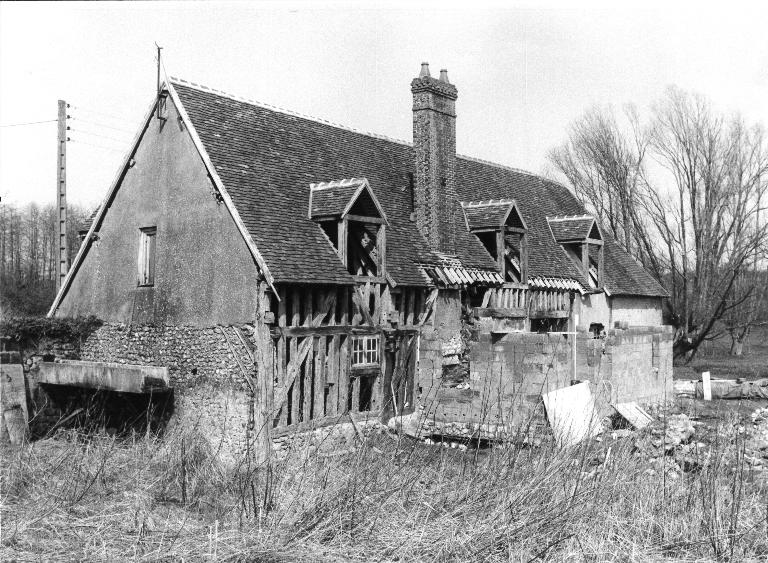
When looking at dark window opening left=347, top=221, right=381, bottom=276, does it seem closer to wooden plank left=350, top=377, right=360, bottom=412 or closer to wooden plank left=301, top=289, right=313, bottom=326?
wooden plank left=301, top=289, right=313, bottom=326

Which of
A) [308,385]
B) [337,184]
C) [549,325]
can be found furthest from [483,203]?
[308,385]

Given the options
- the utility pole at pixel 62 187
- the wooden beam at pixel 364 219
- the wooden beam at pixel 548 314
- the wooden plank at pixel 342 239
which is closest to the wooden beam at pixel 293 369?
the wooden plank at pixel 342 239

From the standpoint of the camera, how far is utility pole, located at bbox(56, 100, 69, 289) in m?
21.8

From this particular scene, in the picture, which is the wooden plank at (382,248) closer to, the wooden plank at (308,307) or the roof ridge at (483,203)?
the wooden plank at (308,307)

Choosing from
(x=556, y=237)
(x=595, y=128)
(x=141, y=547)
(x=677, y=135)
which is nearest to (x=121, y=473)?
(x=141, y=547)

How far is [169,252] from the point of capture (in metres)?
15.5

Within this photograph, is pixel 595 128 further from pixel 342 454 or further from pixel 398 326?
pixel 342 454

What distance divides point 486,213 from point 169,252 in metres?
7.97

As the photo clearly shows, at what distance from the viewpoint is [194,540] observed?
18.6 feet

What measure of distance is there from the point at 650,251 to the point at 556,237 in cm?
999

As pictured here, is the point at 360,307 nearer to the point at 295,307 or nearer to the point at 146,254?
the point at 295,307

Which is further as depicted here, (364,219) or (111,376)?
(364,219)

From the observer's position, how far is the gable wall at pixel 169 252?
1436cm

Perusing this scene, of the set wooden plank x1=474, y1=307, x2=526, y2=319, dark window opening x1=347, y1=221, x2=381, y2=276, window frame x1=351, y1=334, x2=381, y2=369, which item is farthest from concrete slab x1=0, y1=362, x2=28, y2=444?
wooden plank x1=474, y1=307, x2=526, y2=319
